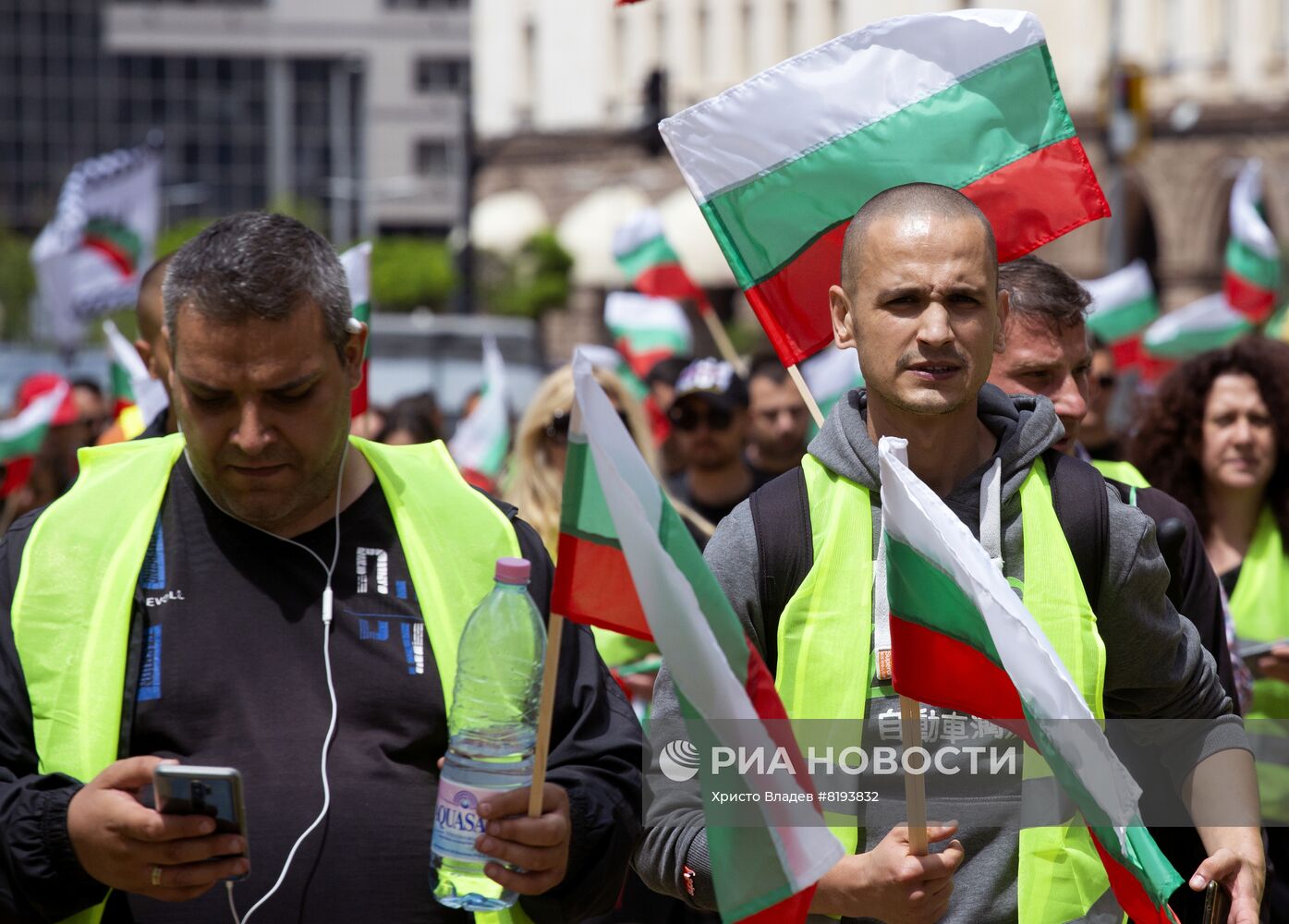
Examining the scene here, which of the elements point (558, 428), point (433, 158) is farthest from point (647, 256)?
point (433, 158)

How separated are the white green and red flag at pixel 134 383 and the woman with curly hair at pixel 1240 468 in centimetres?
278

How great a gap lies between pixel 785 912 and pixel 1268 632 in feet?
9.50

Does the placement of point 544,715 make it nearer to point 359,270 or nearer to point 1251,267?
point 359,270

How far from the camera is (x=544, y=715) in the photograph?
107 inches

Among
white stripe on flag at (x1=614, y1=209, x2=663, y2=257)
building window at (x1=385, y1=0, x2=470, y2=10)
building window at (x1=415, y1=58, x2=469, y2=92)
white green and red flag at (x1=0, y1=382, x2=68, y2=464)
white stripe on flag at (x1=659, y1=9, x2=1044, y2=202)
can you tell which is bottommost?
white green and red flag at (x1=0, y1=382, x2=68, y2=464)

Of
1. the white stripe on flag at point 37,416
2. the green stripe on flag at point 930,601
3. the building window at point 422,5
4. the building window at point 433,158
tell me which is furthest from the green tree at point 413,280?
the green stripe on flag at point 930,601

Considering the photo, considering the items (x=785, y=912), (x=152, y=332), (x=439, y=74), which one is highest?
(x=439, y=74)

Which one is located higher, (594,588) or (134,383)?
(594,588)

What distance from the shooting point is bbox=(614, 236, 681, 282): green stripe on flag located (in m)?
10.7

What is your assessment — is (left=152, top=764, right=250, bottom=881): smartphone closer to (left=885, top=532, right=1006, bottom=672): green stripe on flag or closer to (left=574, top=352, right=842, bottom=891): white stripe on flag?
(left=574, top=352, right=842, bottom=891): white stripe on flag

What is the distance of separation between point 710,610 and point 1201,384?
3.13 meters

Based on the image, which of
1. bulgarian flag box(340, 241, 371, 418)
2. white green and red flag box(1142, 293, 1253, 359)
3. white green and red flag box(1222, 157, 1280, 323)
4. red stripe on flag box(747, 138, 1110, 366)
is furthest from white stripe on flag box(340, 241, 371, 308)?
white green and red flag box(1222, 157, 1280, 323)

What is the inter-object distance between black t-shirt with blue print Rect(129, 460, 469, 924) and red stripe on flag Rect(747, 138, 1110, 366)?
1.11 metres

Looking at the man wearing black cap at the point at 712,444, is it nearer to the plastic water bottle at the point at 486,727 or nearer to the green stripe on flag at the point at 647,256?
the plastic water bottle at the point at 486,727
